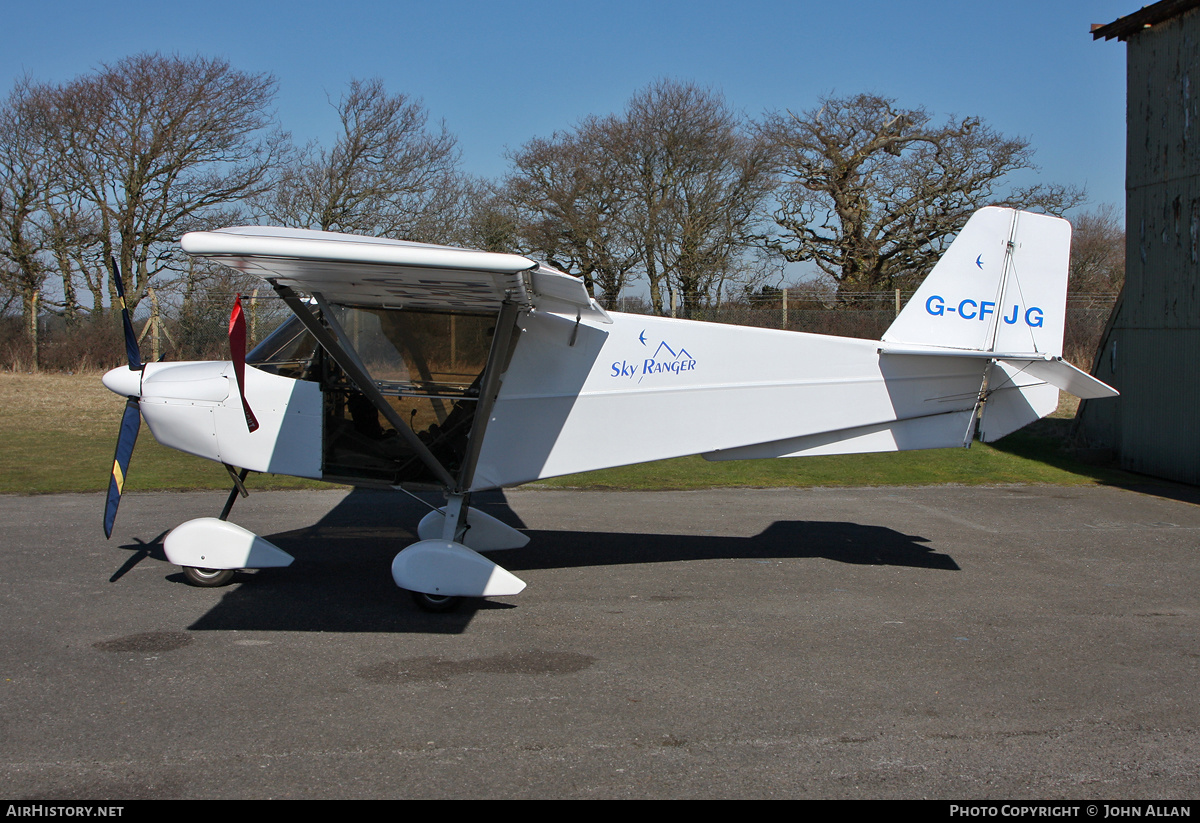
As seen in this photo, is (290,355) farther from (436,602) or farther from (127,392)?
(436,602)

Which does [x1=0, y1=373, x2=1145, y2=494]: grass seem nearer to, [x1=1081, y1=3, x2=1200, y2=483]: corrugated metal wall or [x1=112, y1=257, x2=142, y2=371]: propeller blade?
[x1=1081, y1=3, x2=1200, y2=483]: corrugated metal wall

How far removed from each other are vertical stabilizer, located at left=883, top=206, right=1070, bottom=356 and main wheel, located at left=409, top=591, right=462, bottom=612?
3.56 metres

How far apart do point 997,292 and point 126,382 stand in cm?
613

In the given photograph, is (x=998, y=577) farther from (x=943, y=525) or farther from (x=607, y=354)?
(x=607, y=354)

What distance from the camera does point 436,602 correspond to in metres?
5.31

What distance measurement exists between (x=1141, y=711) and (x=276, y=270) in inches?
189

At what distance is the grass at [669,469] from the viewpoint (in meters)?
9.91

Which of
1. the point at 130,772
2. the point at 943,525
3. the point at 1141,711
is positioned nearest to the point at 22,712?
the point at 130,772

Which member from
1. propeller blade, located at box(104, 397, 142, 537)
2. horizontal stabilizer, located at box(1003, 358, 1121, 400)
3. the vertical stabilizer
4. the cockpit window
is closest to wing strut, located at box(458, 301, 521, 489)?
the cockpit window

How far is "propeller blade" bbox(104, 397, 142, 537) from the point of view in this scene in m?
5.48

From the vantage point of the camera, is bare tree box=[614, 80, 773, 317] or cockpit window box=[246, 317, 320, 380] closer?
cockpit window box=[246, 317, 320, 380]

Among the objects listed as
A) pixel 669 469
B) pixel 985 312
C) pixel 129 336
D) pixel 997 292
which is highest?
pixel 997 292

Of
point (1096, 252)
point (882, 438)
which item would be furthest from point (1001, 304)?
point (1096, 252)

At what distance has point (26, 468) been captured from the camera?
10398 millimetres
